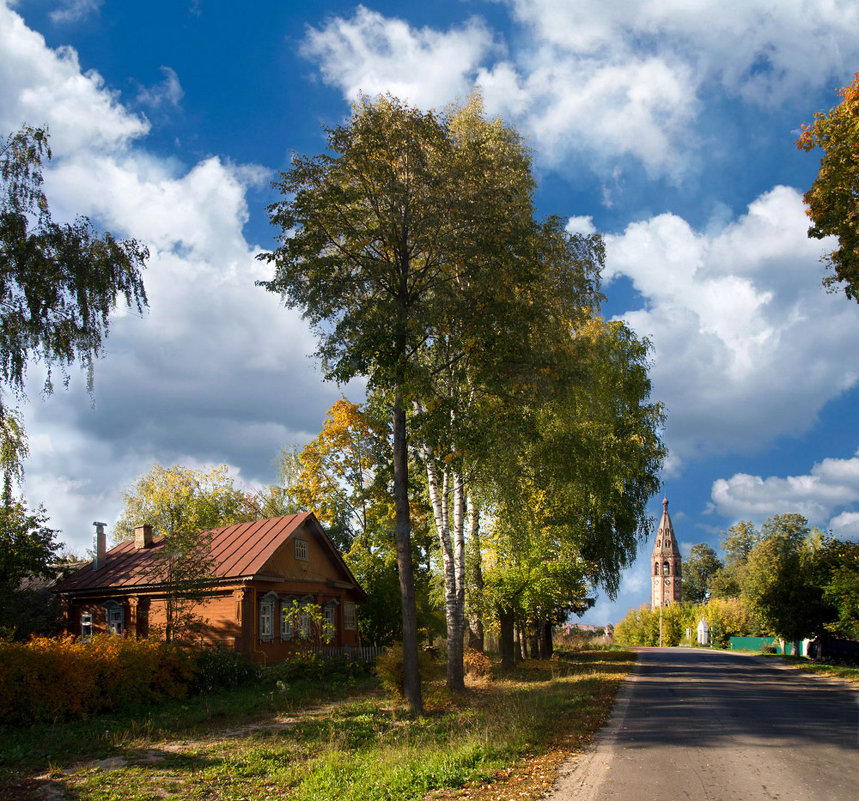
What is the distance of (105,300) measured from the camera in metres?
17.0

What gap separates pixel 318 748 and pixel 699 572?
105623mm

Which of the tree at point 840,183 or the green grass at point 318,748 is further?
the tree at point 840,183

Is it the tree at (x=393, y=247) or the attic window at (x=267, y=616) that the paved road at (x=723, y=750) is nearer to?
the tree at (x=393, y=247)

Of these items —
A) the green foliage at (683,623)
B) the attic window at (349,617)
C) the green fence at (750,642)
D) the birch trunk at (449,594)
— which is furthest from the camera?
the green foliage at (683,623)

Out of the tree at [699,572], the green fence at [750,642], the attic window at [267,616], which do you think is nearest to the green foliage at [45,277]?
the attic window at [267,616]

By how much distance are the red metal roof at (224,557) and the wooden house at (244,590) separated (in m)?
0.04

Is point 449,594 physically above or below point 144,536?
below

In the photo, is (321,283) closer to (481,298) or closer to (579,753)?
(481,298)

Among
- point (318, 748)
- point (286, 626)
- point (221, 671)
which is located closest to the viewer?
point (318, 748)

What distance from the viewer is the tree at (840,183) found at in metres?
19.3

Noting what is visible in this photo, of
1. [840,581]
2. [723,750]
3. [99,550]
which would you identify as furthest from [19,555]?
[840,581]

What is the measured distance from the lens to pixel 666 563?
11400cm

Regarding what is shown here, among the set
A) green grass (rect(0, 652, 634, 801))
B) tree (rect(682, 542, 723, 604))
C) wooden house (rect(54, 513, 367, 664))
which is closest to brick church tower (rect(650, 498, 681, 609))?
tree (rect(682, 542, 723, 604))

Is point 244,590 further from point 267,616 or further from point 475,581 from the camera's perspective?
point 475,581
